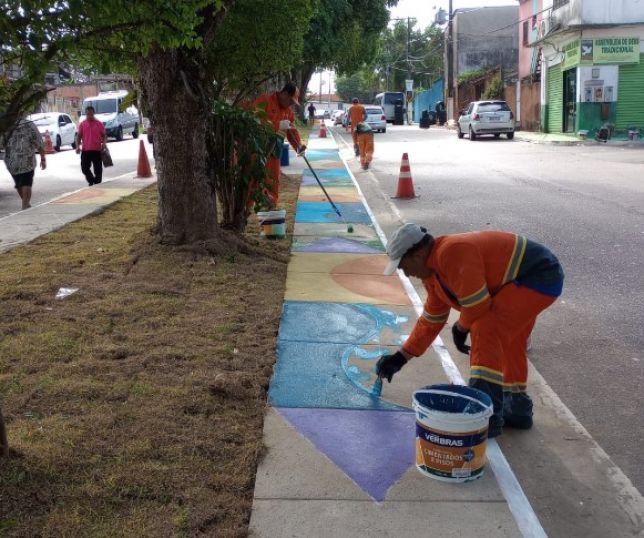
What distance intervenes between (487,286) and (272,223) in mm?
5526

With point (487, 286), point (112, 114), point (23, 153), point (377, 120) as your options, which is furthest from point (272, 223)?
point (377, 120)

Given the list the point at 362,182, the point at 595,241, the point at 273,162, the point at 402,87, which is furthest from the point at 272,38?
the point at 402,87

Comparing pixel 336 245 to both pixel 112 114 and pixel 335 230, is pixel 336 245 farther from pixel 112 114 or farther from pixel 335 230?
pixel 112 114

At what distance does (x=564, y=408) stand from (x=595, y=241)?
4.97 meters

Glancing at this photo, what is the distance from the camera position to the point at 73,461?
3.48 m

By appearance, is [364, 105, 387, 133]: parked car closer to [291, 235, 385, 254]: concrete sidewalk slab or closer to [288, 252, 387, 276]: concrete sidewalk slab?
[291, 235, 385, 254]: concrete sidewalk slab

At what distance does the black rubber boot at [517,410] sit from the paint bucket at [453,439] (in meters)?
0.56

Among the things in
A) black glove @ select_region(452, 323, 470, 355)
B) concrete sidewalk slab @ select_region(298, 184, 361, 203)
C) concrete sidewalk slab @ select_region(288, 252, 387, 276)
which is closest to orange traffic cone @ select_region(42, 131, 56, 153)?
concrete sidewalk slab @ select_region(298, 184, 361, 203)

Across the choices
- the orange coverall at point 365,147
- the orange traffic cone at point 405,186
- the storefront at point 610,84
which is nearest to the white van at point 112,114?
the orange coverall at point 365,147

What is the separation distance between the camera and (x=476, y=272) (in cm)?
358

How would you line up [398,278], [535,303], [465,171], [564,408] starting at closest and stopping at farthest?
1. [535,303]
2. [564,408]
3. [398,278]
4. [465,171]

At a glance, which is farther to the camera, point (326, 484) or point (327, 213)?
point (327, 213)

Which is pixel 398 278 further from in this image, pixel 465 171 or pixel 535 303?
pixel 465 171

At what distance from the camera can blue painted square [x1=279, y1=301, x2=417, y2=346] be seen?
5.46 m
